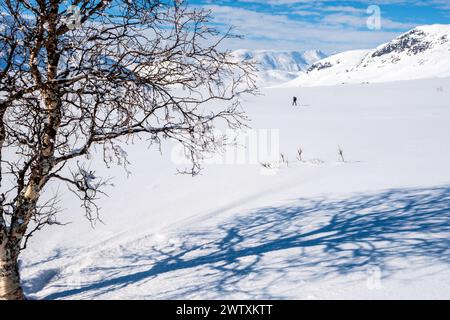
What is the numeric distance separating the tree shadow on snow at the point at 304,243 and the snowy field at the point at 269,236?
0.06 feet

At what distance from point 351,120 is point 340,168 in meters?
11.7

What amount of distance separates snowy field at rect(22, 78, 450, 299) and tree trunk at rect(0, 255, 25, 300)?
0.60 m

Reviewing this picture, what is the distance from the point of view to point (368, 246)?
4535 mm

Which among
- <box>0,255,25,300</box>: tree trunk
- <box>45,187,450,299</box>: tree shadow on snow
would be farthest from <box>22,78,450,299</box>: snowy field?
<box>0,255,25,300</box>: tree trunk

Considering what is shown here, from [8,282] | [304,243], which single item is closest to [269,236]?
[304,243]

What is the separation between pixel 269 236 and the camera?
559 cm

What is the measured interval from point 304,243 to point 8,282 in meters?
3.49

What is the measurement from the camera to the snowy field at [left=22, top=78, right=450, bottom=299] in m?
3.99

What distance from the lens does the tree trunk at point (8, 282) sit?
4430 millimetres

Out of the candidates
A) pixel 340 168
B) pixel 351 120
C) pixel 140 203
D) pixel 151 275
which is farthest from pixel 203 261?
pixel 351 120

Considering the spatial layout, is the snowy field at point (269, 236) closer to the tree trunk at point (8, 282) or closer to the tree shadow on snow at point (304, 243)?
the tree shadow on snow at point (304, 243)

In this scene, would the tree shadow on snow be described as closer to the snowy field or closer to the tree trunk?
the snowy field

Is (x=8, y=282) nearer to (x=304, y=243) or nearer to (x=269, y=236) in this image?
→ (x=269, y=236)

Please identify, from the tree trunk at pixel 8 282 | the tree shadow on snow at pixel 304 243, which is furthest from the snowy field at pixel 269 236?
the tree trunk at pixel 8 282
